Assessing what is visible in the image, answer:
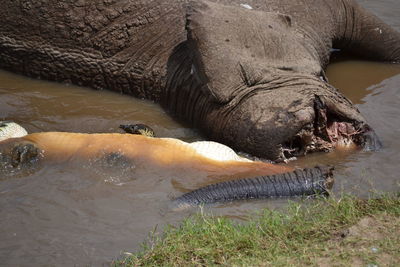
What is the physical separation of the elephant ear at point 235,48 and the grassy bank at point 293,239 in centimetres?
166

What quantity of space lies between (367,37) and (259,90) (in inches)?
99.7

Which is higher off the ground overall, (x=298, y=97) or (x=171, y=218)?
(x=298, y=97)

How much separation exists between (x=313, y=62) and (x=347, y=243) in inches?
102

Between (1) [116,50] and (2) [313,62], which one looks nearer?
(2) [313,62]

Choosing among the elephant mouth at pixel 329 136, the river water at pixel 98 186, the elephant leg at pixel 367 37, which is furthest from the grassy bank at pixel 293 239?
the elephant leg at pixel 367 37

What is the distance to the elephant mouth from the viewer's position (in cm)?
534

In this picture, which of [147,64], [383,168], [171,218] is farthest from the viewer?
[147,64]

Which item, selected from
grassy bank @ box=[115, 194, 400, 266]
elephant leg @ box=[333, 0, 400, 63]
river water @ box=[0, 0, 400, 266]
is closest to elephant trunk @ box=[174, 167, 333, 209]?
river water @ box=[0, 0, 400, 266]

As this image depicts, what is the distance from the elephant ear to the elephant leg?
1.56 metres

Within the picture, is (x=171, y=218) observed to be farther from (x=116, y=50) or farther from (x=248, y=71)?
(x=116, y=50)

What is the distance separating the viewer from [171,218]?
4.36 m

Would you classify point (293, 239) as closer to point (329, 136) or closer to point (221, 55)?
point (329, 136)

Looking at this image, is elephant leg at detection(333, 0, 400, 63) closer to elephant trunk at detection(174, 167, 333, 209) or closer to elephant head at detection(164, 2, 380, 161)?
elephant head at detection(164, 2, 380, 161)

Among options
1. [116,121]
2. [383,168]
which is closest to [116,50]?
[116,121]
